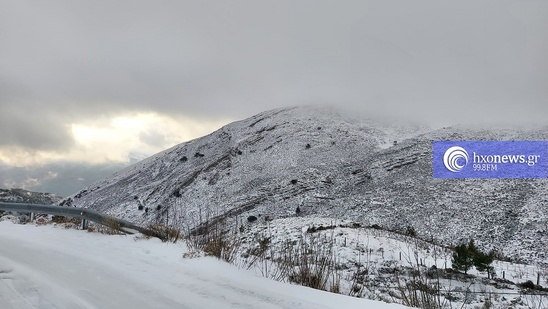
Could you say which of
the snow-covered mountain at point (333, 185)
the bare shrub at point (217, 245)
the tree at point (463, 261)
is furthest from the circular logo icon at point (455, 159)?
the bare shrub at point (217, 245)

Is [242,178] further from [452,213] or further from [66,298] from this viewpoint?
[66,298]

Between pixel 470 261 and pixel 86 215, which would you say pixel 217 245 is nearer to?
pixel 86 215

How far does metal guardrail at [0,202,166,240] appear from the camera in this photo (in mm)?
9822

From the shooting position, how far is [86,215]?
1119 centimetres

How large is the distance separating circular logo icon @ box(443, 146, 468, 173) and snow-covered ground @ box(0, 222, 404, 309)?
39.7 meters

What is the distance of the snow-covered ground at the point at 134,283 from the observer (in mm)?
4262

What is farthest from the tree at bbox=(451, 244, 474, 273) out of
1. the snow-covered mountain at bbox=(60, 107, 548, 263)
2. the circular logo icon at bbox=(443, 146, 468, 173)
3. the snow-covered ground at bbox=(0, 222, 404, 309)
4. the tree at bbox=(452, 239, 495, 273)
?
the circular logo icon at bbox=(443, 146, 468, 173)

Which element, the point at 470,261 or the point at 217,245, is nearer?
the point at 217,245

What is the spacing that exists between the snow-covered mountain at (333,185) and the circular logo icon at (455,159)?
2058mm

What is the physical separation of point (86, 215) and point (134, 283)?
290 inches

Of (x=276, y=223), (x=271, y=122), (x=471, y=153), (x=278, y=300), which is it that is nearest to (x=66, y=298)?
(x=278, y=300)

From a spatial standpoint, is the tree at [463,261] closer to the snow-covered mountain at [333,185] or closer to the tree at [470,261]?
the tree at [470,261]

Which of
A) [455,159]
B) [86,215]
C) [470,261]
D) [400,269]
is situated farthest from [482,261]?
[455,159]

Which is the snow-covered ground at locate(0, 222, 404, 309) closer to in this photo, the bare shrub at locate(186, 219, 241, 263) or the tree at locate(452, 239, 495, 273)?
the bare shrub at locate(186, 219, 241, 263)
